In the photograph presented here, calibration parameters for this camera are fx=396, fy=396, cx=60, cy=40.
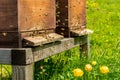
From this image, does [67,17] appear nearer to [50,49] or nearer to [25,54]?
[50,49]

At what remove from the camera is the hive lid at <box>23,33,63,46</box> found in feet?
13.4

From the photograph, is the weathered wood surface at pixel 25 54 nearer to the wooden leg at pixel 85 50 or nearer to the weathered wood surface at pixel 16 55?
the weathered wood surface at pixel 16 55

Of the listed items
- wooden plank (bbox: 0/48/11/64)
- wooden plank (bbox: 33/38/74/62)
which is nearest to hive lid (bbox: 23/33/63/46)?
wooden plank (bbox: 33/38/74/62)

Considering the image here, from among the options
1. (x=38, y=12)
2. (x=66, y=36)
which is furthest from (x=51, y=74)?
(x=38, y=12)

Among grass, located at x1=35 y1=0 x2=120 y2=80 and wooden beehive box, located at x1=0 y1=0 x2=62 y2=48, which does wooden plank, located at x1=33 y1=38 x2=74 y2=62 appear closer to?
wooden beehive box, located at x1=0 y1=0 x2=62 y2=48

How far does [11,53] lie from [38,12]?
0.70 metres

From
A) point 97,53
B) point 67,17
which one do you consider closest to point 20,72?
point 67,17

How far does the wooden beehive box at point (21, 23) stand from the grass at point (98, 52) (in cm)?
82

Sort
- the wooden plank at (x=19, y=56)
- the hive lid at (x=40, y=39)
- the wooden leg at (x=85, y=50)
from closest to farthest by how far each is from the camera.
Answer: the wooden plank at (x=19, y=56)
the hive lid at (x=40, y=39)
the wooden leg at (x=85, y=50)

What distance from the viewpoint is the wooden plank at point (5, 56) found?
3.96 metres

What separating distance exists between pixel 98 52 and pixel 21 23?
3.55m

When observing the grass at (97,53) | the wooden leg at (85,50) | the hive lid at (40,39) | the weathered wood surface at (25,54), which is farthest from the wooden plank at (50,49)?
the wooden leg at (85,50)

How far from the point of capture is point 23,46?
4.11 m

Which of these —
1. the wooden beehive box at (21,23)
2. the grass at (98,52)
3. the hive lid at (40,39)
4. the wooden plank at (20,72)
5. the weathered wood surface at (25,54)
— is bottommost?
the grass at (98,52)
